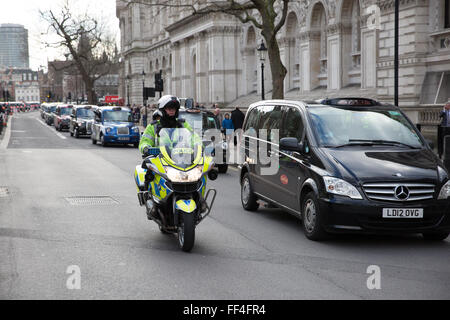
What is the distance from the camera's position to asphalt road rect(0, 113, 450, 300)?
236 inches

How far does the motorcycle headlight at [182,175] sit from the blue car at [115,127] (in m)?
21.8

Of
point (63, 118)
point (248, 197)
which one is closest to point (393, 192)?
point (248, 197)

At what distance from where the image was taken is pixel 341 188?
26.3 ft

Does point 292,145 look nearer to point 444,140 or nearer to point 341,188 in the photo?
point 341,188

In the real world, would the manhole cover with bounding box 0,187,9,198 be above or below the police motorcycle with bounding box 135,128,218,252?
below

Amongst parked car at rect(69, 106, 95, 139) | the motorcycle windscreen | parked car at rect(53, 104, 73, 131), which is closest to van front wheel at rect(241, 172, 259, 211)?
the motorcycle windscreen

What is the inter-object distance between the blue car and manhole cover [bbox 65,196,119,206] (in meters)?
16.7

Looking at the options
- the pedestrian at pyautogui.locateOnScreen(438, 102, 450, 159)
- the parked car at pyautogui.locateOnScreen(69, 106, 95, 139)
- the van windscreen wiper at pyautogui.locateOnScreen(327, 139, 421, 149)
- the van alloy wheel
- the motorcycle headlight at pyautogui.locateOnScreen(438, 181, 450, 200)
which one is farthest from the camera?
the parked car at pyautogui.locateOnScreen(69, 106, 95, 139)

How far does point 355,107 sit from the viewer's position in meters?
9.42

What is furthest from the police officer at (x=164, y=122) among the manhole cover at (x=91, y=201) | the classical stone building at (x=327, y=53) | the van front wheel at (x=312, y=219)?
the classical stone building at (x=327, y=53)

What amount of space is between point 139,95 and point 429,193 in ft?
248

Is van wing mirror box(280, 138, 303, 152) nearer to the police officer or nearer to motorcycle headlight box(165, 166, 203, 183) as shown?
the police officer

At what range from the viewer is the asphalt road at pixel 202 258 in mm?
5988

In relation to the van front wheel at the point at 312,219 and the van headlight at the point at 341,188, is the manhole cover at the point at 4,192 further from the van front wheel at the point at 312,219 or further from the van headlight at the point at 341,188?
the van headlight at the point at 341,188
